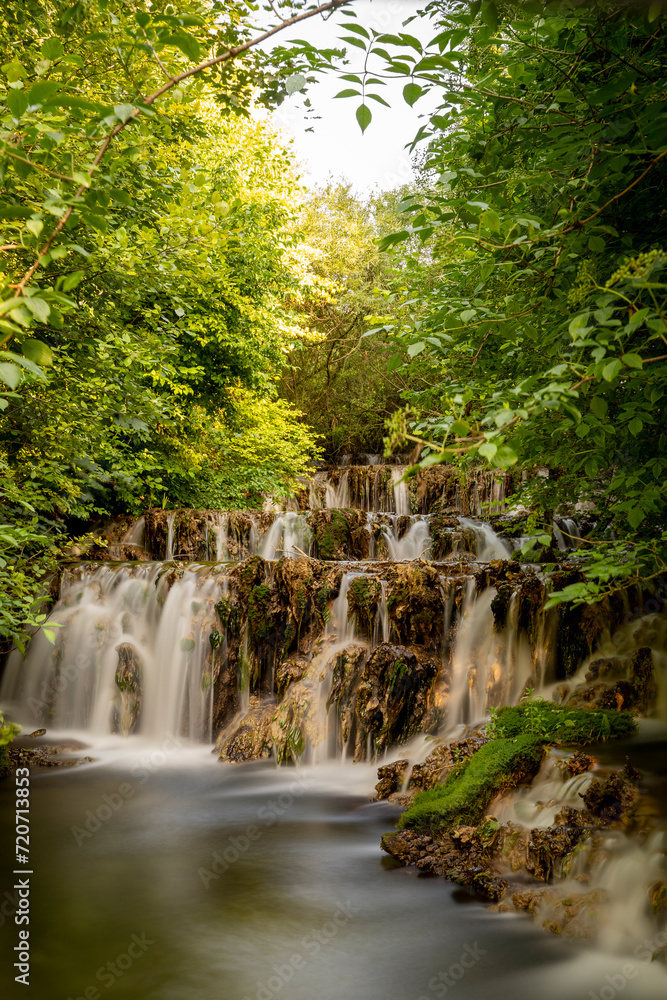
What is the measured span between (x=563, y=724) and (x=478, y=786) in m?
1.15

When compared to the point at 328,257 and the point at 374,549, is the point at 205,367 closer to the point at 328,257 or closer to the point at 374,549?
the point at 374,549

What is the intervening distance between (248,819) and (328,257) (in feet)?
63.4

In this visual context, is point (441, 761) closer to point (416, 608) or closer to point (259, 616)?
point (416, 608)

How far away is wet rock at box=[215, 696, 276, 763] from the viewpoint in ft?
29.3

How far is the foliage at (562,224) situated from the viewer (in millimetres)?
2301

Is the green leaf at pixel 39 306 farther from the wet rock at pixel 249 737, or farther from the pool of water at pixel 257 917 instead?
the wet rock at pixel 249 737

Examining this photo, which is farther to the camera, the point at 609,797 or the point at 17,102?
the point at 609,797

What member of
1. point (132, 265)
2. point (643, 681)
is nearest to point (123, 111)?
point (132, 265)

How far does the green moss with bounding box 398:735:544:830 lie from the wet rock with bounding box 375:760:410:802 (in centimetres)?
102

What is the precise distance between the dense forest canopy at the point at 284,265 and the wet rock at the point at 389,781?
9.74 ft

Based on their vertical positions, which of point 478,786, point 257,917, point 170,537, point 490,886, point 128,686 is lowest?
point 257,917

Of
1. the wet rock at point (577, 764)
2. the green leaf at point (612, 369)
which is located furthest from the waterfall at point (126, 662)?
the green leaf at point (612, 369)

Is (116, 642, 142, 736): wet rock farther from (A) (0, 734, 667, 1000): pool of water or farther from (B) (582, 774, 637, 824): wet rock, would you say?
(B) (582, 774, 637, 824): wet rock

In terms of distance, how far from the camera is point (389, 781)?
23.6ft
